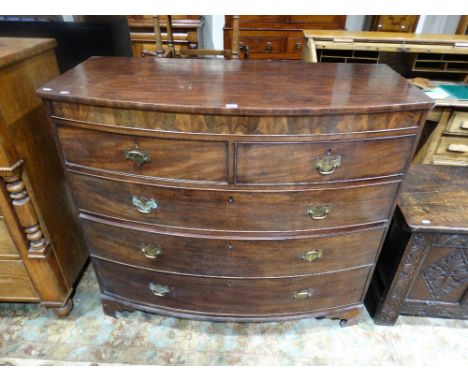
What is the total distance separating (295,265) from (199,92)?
69cm

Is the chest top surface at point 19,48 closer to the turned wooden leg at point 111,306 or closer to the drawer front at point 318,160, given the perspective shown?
the drawer front at point 318,160

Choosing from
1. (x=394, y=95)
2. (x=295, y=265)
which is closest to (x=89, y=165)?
(x=295, y=265)

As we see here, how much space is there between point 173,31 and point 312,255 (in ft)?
7.67

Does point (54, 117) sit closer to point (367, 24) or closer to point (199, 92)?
point (199, 92)

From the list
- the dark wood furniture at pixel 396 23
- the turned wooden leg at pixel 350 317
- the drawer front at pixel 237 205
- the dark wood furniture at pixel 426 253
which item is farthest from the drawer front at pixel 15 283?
the dark wood furniture at pixel 396 23

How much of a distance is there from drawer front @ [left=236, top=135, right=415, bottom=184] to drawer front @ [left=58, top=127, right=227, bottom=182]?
0.08 metres

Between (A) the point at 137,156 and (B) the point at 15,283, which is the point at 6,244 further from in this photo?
(A) the point at 137,156

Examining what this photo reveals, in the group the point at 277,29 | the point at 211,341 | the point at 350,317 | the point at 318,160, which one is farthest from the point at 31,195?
the point at 277,29

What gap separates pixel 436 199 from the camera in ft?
4.37

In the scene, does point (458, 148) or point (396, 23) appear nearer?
point (458, 148)

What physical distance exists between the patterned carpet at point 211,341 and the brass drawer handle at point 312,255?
18.5 inches

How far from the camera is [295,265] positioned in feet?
3.91

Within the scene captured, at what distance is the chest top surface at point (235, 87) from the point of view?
867mm

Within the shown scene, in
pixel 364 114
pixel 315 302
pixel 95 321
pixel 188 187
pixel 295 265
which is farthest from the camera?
pixel 95 321
